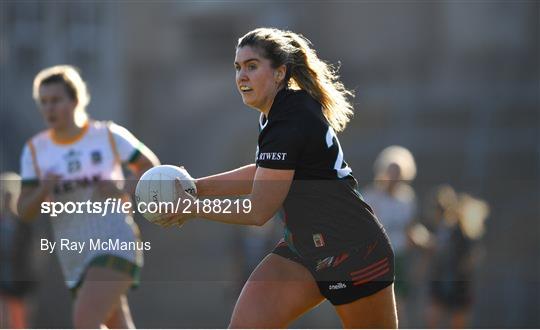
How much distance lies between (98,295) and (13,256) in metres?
5.95

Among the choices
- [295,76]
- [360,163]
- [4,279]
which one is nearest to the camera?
[295,76]

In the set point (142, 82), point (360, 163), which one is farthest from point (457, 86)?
point (142, 82)

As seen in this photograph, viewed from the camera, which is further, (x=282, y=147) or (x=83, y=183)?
(x=83, y=183)

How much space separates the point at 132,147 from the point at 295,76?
5.79 ft

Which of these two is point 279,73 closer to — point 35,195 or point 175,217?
point 175,217

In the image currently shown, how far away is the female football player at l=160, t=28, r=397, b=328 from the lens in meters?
5.07

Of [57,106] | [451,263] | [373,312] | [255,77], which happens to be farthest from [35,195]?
[451,263]

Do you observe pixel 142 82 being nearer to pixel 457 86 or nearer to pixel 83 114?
pixel 457 86

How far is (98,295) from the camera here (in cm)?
624

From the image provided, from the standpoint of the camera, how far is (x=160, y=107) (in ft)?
91.9

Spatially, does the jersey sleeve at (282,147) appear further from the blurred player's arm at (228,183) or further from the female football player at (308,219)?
the blurred player's arm at (228,183)

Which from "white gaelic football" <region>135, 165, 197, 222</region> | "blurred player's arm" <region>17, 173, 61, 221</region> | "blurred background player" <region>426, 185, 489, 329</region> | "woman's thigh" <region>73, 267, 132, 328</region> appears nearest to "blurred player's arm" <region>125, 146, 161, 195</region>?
"blurred player's arm" <region>17, 173, 61, 221</region>

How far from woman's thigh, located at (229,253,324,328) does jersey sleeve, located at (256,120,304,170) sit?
56cm

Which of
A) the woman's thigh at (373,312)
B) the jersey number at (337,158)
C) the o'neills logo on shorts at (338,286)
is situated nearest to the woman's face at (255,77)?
the jersey number at (337,158)
